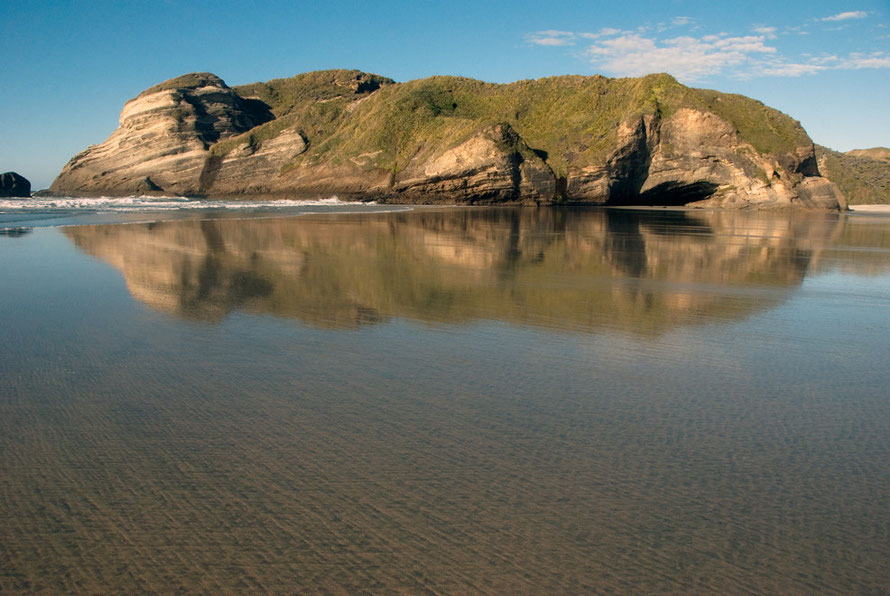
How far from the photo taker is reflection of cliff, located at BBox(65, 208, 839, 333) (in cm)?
621

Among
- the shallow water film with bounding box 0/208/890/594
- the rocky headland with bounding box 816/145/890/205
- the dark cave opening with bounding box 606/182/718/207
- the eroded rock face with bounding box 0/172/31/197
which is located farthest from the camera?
the rocky headland with bounding box 816/145/890/205

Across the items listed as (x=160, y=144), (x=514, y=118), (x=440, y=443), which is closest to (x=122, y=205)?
(x=160, y=144)

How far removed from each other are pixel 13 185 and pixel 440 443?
95.1 m

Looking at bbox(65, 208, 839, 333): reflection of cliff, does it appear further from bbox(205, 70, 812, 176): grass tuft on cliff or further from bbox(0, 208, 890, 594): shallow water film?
bbox(205, 70, 812, 176): grass tuft on cliff

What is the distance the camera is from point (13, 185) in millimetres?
76188

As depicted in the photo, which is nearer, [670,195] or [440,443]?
[440,443]

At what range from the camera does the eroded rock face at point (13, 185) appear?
74688 mm

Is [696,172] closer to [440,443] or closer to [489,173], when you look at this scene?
[489,173]

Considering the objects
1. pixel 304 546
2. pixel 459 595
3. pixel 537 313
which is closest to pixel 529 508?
pixel 459 595

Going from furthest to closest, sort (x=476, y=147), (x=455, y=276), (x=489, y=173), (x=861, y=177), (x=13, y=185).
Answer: (x=861, y=177) < (x=13, y=185) < (x=476, y=147) < (x=489, y=173) < (x=455, y=276)

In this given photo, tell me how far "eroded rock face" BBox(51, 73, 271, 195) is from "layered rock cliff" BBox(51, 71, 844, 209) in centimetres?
17

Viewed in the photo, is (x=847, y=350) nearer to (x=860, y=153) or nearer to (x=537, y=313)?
(x=537, y=313)

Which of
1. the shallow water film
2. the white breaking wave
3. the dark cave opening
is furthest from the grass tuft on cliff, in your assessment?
the shallow water film

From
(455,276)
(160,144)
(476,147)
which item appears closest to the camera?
(455,276)
